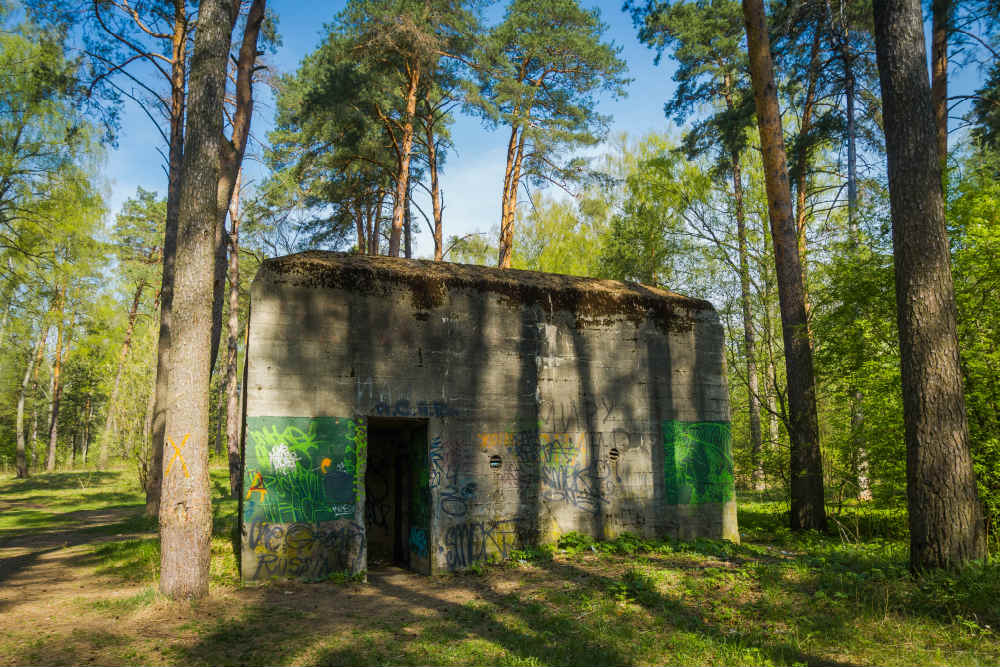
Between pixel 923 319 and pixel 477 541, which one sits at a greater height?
pixel 923 319

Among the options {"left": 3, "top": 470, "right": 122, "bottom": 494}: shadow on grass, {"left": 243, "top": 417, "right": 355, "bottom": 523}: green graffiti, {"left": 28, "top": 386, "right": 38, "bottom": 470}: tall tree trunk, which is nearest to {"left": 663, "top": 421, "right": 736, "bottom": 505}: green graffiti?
{"left": 243, "top": 417, "right": 355, "bottom": 523}: green graffiti

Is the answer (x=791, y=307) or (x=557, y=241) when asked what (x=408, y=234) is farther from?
(x=791, y=307)

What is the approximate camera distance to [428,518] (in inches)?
317

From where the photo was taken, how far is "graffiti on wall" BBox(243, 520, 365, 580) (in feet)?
23.0


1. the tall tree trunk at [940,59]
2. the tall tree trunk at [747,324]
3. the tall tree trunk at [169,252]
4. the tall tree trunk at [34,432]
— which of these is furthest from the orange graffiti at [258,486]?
the tall tree trunk at [34,432]

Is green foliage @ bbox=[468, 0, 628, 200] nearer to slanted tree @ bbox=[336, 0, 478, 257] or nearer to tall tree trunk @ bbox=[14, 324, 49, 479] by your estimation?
slanted tree @ bbox=[336, 0, 478, 257]

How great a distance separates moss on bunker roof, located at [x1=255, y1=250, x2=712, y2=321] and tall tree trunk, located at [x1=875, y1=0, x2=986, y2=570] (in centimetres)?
430

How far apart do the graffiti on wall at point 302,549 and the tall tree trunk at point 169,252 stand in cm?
541

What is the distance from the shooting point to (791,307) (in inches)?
380

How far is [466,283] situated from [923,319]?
5.59 m

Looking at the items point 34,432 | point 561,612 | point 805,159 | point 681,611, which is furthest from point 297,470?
point 34,432

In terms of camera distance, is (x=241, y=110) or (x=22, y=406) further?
(x=22, y=406)

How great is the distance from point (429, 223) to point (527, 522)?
13.1 m

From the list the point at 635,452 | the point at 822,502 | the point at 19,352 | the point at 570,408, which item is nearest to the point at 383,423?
the point at 570,408
